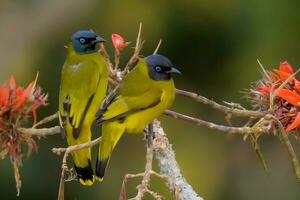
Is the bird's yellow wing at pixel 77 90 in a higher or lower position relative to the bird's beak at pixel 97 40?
lower

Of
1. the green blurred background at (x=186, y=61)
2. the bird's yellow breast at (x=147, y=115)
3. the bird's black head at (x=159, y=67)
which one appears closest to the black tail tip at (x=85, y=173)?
the bird's yellow breast at (x=147, y=115)

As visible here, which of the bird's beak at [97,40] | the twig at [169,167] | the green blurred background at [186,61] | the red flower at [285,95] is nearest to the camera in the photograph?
the twig at [169,167]

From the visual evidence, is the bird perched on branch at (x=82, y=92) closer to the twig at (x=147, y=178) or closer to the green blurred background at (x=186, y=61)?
the twig at (x=147, y=178)

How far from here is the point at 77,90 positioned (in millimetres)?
2350

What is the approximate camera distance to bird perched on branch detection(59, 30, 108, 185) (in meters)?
2.26

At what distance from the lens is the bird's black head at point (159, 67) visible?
87.6 inches

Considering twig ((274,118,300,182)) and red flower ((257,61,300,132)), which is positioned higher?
red flower ((257,61,300,132))

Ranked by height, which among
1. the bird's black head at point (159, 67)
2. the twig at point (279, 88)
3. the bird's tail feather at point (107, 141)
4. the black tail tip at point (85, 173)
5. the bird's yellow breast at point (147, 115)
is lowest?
the black tail tip at point (85, 173)

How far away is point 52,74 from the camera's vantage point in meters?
5.77

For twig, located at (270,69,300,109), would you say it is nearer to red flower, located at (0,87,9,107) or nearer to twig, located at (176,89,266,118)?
twig, located at (176,89,266,118)

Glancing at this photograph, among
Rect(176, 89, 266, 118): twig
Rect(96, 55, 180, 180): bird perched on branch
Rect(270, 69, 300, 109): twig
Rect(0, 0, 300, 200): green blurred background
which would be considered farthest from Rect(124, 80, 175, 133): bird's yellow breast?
Rect(0, 0, 300, 200): green blurred background

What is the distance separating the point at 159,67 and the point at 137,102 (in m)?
0.09

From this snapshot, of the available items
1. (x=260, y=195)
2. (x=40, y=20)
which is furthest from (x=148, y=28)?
(x=260, y=195)

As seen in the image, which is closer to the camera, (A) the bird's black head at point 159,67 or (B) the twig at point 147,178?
(B) the twig at point 147,178
